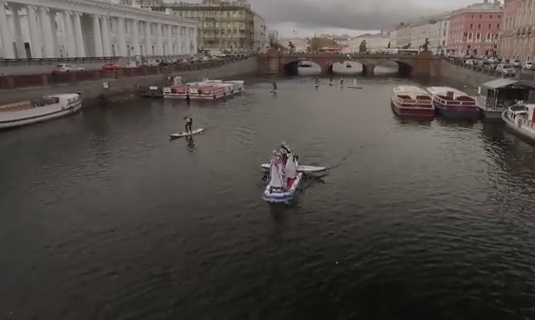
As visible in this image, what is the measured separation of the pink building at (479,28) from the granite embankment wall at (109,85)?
105 meters

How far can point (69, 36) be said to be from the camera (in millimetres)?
88250

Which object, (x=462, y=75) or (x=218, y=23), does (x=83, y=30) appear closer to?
(x=462, y=75)

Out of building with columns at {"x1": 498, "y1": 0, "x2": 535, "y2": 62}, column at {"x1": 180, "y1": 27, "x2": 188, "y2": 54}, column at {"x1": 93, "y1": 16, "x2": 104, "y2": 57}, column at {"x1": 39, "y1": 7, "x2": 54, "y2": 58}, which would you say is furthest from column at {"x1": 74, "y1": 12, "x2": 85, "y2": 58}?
building with columns at {"x1": 498, "y1": 0, "x2": 535, "y2": 62}

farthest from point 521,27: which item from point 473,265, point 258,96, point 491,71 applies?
point 473,265

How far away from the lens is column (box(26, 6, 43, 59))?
7731cm

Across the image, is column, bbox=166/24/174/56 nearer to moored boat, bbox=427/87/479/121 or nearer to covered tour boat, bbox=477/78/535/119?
moored boat, bbox=427/87/479/121

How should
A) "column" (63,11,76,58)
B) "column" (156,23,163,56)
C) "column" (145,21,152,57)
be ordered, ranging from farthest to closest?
1. "column" (156,23,163,56)
2. "column" (145,21,152,57)
3. "column" (63,11,76,58)

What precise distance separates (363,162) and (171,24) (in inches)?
4660

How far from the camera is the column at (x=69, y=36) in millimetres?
86562

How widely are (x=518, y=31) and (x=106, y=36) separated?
9975 cm

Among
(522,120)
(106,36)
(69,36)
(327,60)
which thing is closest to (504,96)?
(522,120)

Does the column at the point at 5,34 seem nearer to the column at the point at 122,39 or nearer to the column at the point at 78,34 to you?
the column at the point at 78,34

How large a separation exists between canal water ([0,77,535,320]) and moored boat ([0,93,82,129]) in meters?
4.99

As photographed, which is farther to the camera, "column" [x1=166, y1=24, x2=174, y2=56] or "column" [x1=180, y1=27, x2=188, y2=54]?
"column" [x1=180, y1=27, x2=188, y2=54]
